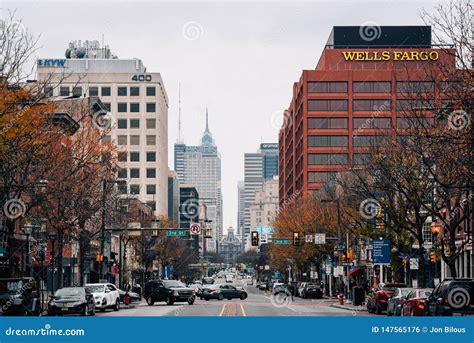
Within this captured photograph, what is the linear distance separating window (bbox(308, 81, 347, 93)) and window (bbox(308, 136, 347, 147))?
8.23 metres

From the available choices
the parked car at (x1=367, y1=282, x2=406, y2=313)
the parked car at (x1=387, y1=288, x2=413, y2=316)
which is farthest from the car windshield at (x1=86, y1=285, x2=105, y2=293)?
the parked car at (x1=387, y1=288, x2=413, y2=316)

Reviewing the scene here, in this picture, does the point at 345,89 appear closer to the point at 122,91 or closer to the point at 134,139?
the point at 134,139

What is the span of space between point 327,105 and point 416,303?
113 m

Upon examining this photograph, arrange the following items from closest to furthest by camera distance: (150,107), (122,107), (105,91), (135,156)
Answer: (105,91), (122,107), (150,107), (135,156)

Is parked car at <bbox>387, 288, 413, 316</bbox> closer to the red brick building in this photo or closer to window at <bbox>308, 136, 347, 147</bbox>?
the red brick building

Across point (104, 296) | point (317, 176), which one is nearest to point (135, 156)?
point (317, 176)

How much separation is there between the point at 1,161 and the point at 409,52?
382ft

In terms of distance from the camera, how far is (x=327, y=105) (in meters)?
146

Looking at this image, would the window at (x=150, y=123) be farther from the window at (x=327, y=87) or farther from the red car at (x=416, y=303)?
the red car at (x=416, y=303)

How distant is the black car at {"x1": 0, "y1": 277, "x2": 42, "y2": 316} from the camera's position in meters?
30.9

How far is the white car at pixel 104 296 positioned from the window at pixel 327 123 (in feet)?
324
